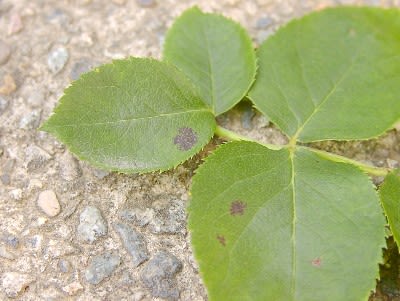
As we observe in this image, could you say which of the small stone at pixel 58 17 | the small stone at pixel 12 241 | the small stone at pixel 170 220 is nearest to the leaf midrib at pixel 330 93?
the small stone at pixel 170 220

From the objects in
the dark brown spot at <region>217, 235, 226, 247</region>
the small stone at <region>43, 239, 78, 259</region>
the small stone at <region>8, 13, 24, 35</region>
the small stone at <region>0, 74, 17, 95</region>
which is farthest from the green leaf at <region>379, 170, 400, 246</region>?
the small stone at <region>8, 13, 24, 35</region>

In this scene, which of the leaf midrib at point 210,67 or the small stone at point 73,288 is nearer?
the small stone at point 73,288

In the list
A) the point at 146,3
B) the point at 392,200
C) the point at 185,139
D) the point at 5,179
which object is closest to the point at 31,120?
the point at 5,179

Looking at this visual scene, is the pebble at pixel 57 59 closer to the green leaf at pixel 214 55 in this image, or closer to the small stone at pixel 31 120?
the small stone at pixel 31 120

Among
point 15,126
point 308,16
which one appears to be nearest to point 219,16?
point 308,16

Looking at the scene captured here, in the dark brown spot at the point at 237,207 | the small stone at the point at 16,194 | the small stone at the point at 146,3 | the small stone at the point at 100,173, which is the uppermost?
the small stone at the point at 146,3

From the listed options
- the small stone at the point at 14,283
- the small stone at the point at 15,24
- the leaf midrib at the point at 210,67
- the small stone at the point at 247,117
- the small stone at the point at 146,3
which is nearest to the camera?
the small stone at the point at 14,283

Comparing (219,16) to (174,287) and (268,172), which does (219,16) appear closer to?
(268,172)
